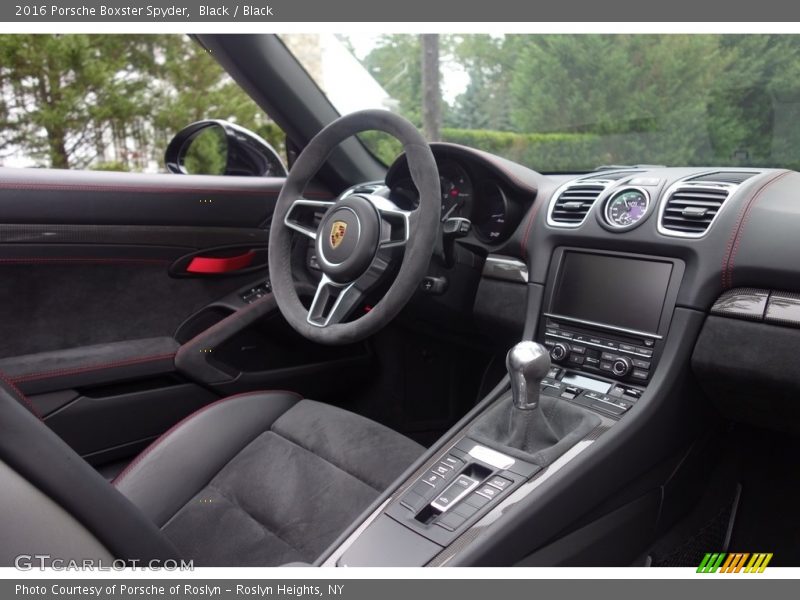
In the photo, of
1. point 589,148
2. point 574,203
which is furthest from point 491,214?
point 589,148

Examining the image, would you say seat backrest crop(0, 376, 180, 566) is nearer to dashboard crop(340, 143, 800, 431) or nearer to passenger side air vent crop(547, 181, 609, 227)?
dashboard crop(340, 143, 800, 431)

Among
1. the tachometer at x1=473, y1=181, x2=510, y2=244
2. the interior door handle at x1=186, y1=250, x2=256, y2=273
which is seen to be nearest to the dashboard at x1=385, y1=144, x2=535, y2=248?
the tachometer at x1=473, y1=181, x2=510, y2=244

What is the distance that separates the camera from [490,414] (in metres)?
→ 1.56

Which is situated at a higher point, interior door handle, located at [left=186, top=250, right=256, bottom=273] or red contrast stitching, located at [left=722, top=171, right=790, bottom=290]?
red contrast stitching, located at [left=722, top=171, right=790, bottom=290]

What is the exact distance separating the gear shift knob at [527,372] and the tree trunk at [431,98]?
1.17 metres

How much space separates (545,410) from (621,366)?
20 centimetres

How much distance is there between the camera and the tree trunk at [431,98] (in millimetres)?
2367

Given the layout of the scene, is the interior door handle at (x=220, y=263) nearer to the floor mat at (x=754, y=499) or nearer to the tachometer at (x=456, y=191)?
the tachometer at (x=456, y=191)

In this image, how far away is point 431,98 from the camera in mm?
2463

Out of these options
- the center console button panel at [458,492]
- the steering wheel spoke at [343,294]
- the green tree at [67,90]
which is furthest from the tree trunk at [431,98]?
the green tree at [67,90]

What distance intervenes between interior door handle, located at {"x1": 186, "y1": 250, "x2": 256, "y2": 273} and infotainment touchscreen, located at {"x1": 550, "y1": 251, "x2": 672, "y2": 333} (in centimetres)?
111

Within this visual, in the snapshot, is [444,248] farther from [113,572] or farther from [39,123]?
[39,123]

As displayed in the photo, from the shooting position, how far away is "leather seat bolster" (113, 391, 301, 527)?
5.15 ft

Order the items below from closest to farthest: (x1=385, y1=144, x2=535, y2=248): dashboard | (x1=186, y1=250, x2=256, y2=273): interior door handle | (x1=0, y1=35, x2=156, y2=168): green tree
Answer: (x1=385, y1=144, x2=535, y2=248): dashboard → (x1=186, y1=250, x2=256, y2=273): interior door handle → (x1=0, y1=35, x2=156, y2=168): green tree
